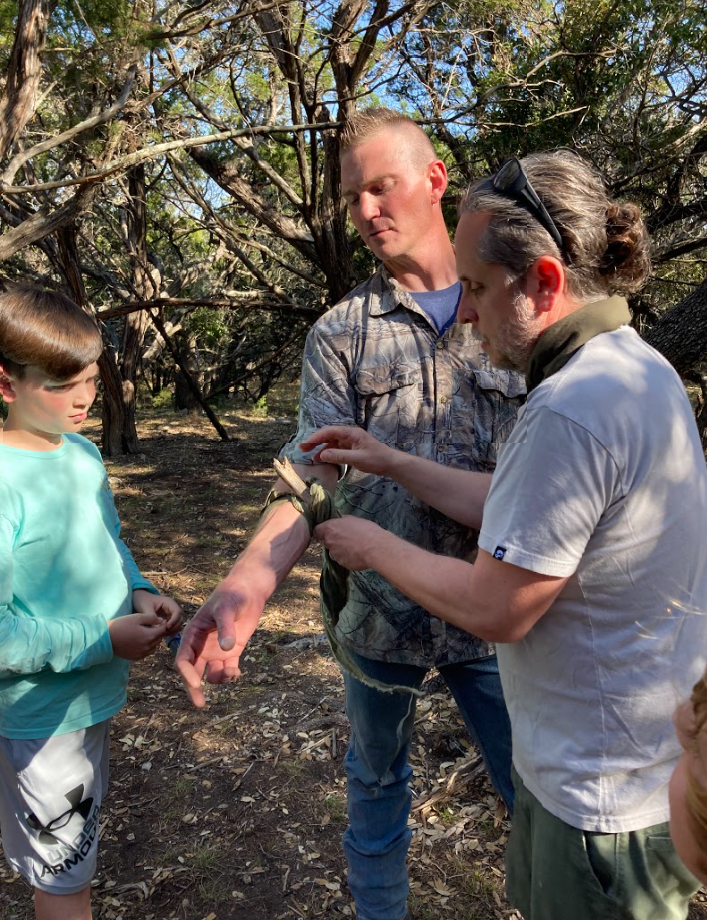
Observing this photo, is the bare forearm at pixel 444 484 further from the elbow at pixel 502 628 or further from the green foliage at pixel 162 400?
the green foliage at pixel 162 400

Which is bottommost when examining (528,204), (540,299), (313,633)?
(313,633)

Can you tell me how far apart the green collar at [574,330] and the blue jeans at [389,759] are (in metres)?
1.05

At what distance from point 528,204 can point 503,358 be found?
0.30m

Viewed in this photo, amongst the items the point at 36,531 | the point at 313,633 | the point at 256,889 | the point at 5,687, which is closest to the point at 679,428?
the point at 36,531

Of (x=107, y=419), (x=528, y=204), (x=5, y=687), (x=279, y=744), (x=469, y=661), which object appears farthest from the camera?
(x=107, y=419)

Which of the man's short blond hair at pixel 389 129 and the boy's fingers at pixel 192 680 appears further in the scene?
the man's short blond hair at pixel 389 129

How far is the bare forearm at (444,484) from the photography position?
1945mm

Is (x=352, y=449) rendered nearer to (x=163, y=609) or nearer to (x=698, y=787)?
(x=163, y=609)

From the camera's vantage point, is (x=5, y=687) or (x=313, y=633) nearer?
(x=5, y=687)

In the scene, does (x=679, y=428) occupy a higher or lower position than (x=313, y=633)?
higher

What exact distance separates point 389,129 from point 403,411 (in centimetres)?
81

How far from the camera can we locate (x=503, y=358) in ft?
4.97

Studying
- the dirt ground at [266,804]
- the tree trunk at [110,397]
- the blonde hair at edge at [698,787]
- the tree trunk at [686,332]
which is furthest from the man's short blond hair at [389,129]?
the tree trunk at [110,397]

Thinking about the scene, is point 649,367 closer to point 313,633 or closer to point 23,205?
point 313,633
